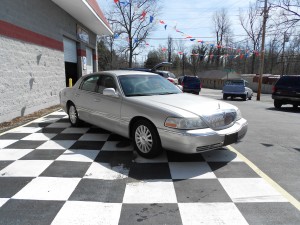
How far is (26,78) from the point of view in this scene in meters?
8.77

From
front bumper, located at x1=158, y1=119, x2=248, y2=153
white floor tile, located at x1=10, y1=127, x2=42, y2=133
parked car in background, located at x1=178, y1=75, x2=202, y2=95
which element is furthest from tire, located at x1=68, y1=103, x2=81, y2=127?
parked car in background, located at x1=178, y1=75, x2=202, y2=95

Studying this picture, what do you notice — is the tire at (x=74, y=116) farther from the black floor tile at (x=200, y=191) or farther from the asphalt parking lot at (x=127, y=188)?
the black floor tile at (x=200, y=191)

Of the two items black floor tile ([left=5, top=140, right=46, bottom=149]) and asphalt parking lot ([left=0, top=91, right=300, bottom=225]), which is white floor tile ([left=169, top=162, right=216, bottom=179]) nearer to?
asphalt parking lot ([left=0, top=91, right=300, bottom=225])

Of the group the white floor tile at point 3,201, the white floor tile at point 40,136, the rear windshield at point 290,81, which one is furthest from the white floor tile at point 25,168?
the rear windshield at point 290,81

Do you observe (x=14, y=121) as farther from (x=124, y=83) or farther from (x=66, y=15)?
(x=66, y=15)

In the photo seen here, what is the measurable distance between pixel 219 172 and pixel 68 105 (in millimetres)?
4488

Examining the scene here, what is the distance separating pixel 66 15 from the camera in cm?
1301

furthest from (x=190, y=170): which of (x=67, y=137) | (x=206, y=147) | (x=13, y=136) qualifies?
(x=13, y=136)

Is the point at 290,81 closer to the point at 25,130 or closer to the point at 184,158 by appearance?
the point at 184,158

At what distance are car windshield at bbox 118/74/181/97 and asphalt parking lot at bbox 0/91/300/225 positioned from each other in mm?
1091

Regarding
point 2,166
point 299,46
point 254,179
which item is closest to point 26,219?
point 2,166

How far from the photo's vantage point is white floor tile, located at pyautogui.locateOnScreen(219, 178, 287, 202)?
331 centimetres

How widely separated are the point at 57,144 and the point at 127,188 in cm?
251

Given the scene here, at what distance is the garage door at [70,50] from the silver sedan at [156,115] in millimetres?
8243
